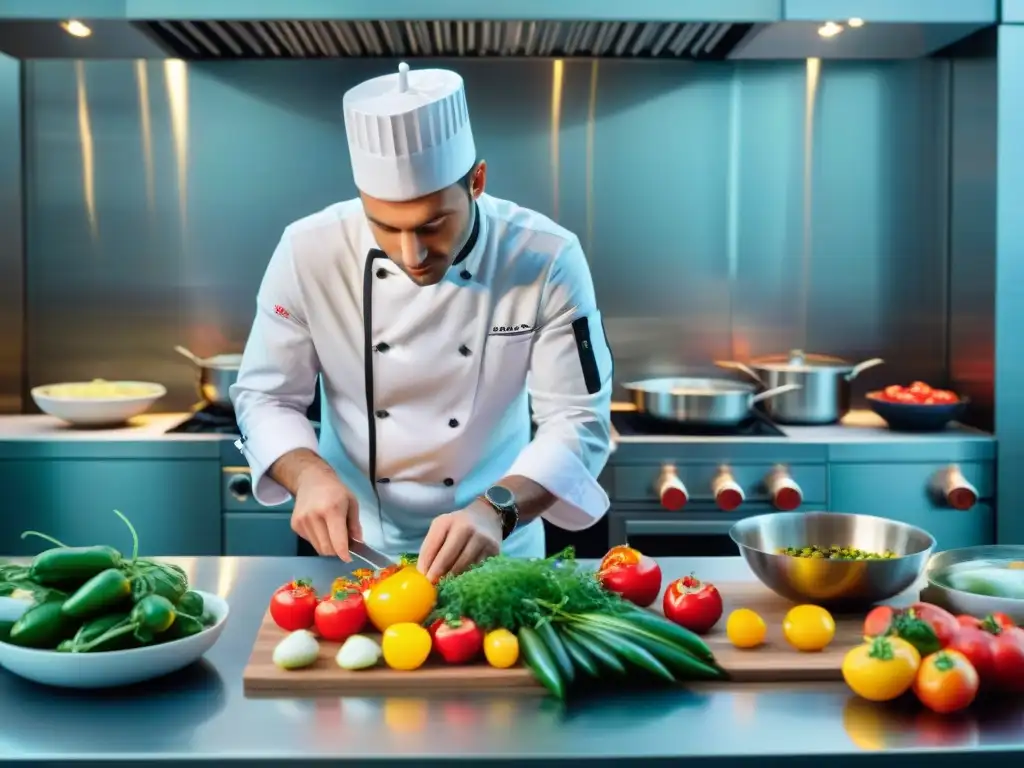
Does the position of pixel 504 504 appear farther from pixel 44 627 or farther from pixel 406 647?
pixel 44 627

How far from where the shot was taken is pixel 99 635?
1509 millimetres

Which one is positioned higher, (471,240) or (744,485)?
(471,240)

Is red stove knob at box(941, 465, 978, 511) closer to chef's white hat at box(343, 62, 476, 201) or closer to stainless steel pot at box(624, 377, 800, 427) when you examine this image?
stainless steel pot at box(624, 377, 800, 427)

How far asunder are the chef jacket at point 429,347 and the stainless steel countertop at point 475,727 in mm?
807

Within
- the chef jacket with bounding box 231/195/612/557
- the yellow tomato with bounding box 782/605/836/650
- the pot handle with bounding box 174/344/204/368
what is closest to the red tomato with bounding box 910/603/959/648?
the yellow tomato with bounding box 782/605/836/650

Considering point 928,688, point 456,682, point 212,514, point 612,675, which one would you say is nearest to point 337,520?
point 456,682

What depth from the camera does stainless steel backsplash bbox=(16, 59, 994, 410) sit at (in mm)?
3936

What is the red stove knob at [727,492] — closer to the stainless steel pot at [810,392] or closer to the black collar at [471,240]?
the stainless steel pot at [810,392]

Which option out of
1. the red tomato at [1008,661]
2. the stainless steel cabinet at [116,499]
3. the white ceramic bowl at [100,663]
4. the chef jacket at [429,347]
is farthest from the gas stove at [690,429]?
the white ceramic bowl at [100,663]

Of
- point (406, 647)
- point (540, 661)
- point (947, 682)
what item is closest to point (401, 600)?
point (406, 647)

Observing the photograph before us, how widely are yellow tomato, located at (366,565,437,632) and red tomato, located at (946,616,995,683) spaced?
684 millimetres

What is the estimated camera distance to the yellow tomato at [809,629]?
1.64 meters

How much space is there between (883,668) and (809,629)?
180 millimetres

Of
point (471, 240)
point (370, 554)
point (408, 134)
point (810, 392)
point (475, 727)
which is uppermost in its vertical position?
point (408, 134)
